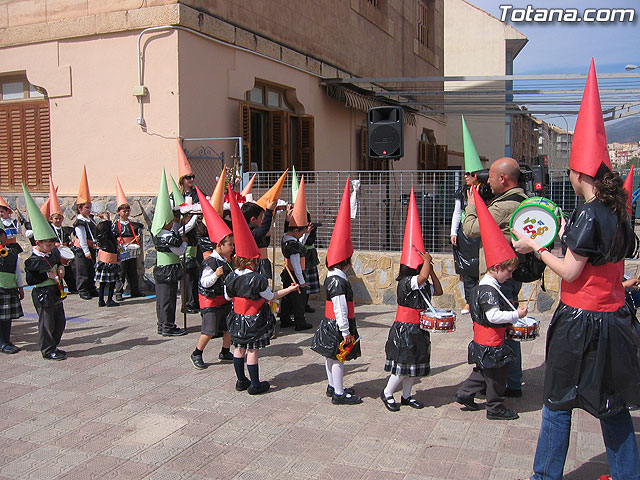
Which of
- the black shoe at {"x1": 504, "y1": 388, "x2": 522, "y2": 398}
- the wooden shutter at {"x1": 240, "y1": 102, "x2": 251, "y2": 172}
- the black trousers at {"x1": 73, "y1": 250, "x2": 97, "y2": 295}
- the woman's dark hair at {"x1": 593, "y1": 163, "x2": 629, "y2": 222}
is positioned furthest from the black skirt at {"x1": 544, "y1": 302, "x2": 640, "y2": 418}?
the wooden shutter at {"x1": 240, "y1": 102, "x2": 251, "y2": 172}

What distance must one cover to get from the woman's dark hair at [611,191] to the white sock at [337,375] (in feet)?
8.44

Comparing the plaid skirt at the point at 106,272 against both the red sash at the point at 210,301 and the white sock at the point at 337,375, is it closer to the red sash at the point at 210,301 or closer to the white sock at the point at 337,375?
the red sash at the point at 210,301

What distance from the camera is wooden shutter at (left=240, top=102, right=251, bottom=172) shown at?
11570 mm

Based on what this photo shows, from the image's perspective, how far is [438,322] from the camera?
454 centimetres

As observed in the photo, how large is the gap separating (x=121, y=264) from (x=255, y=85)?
5.01 meters

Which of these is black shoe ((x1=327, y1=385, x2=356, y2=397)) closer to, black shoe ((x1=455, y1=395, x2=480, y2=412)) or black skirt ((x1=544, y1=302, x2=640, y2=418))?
black shoe ((x1=455, y1=395, x2=480, y2=412))

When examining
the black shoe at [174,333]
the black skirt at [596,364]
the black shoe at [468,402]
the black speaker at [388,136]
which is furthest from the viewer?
the black speaker at [388,136]

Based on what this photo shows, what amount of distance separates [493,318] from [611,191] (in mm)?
1549

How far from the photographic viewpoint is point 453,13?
3925 centimetres

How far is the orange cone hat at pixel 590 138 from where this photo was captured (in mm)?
3211

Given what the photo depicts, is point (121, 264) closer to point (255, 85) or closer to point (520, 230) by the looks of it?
point (255, 85)

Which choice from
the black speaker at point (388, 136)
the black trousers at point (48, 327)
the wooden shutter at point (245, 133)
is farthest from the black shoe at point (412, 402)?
the wooden shutter at point (245, 133)

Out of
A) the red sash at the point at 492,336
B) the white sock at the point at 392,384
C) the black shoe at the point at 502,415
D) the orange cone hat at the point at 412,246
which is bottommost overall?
the black shoe at the point at 502,415

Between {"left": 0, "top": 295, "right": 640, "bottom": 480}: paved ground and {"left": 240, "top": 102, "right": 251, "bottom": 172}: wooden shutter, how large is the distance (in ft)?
18.6
